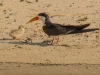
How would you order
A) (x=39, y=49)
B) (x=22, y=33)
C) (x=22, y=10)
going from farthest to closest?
(x=22, y=10)
(x=22, y=33)
(x=39, y=49)

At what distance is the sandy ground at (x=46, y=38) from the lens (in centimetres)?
1116

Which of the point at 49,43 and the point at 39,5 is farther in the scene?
the point at 39,5

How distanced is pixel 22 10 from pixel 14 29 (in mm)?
1766

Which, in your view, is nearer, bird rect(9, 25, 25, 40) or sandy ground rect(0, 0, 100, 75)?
sandy ground rect(0, 0, 100, 75)

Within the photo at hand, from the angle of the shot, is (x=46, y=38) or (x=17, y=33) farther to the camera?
(x=46, y=38)

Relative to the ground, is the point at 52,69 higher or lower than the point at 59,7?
lower

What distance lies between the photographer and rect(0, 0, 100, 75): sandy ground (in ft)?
36.6

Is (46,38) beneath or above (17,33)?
beneath

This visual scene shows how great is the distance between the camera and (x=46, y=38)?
13086mm

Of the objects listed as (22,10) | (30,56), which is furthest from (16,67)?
(22,10)

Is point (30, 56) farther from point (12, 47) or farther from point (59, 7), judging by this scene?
point (59, 7)

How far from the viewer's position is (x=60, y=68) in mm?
10594

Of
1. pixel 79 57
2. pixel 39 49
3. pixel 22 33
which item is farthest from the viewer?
pixel 22 33

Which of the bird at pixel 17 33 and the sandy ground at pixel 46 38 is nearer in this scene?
the sandy ground at pixel 46 38
